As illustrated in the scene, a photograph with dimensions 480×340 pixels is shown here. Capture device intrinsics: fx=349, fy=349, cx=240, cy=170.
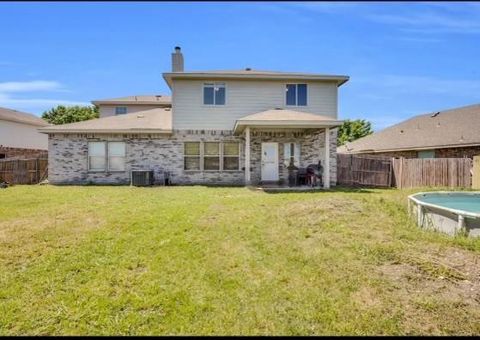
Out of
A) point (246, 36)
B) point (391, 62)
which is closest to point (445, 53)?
point (391, 62)

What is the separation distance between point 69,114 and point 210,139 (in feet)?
111

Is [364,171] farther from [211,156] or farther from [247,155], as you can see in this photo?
[211,156]

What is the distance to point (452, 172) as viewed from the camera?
16.8 metres

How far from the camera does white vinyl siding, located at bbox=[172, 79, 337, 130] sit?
16.8m

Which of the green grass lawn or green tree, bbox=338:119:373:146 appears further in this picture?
green tree, bbox=338:119:373:146

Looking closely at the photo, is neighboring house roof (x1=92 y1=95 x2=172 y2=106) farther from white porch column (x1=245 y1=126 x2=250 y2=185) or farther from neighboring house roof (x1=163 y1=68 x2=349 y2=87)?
white porch column (x1=245 y1=126 x2=250 y2=185)

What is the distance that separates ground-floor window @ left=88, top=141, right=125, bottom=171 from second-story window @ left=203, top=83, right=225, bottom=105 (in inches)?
183

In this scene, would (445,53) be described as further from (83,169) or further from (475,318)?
(83,169)

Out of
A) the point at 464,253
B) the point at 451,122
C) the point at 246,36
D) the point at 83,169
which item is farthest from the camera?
the point at 451,122

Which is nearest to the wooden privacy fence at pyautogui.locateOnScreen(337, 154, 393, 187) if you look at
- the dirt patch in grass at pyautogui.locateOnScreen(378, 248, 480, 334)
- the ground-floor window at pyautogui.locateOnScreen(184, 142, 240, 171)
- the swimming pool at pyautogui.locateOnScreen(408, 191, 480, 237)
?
the ground-floor window at pyautogui.locateOnScreen(184, 142, 240, 171)

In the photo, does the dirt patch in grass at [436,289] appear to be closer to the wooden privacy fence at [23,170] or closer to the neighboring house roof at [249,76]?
the neighboring house roof at [249,76]

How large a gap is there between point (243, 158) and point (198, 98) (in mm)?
3622

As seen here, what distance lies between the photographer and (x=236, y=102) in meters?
17.0

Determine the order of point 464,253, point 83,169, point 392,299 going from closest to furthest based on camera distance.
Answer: point 392,299 → point 464,253 → point 83,169
